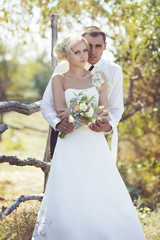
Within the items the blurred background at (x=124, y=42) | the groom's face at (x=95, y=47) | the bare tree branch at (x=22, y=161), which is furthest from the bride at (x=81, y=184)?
the blurred background at (x=124, y=42)

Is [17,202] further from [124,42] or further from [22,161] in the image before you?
[124,42]

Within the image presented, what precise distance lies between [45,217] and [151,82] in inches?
164

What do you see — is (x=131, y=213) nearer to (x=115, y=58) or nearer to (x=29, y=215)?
(x=29, y=215)

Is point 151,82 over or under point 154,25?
under

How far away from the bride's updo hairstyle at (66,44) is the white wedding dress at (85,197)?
0.39 meters

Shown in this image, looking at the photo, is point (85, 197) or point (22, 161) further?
point (22, 161)

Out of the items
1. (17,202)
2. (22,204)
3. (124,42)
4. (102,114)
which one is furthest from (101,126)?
(124,42)

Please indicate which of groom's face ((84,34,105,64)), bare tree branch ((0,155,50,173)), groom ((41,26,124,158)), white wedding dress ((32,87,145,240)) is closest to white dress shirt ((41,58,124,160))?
groom ((41,26,124,158))

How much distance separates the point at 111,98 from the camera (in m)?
3.79

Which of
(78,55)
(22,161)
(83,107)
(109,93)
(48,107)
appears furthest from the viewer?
(109,93)

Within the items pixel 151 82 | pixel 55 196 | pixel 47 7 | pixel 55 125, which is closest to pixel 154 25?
pixel 151 82

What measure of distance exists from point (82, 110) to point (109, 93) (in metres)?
0.93

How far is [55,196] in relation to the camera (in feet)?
10.3

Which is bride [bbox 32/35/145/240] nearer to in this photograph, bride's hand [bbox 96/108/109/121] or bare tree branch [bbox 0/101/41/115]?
bride's hand [bbox 96/108/109/121]
